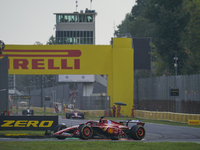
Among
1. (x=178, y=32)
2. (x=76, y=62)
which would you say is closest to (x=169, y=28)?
(x=178, y=32)

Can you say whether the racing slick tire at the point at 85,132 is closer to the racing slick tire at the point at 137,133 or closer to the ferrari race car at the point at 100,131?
the ferrari race car at the point at 100,131

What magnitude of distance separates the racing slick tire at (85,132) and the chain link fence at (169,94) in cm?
1762

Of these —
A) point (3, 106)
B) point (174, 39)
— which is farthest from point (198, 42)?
point (3, 106)

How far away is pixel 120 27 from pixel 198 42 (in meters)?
68.3

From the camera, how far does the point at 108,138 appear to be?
58.5 ft

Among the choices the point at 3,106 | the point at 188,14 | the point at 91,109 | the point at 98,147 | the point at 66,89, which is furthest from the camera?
the point at 66,89

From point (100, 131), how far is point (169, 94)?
20938 millimetres

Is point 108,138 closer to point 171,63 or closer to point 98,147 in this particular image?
point 98,147

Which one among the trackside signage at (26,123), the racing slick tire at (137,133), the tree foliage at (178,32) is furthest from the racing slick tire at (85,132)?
the tree foliage at (178,32)

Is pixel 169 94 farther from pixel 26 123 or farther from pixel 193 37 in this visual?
A: pixel 26 123

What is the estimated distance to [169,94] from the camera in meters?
37.5

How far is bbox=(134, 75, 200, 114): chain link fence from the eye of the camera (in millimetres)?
33188

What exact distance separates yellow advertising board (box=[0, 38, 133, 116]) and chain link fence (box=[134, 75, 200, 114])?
221cm

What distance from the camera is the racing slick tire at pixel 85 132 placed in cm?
1688
